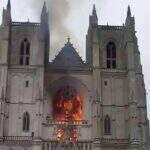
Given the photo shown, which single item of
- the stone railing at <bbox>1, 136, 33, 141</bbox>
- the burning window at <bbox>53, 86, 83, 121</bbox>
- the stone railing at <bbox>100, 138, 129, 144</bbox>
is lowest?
the stone railing at <bbox>100, 138, 129, 144</bbox>

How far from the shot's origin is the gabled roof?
68.6 metres

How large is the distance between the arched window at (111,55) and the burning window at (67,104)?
18.4 ft

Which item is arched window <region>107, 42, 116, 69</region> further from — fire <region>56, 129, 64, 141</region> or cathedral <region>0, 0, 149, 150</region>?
fire <region>56, 129, 64, 141</region>

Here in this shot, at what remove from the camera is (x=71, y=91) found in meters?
68.1

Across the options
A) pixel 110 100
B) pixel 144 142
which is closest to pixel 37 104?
pixel 110 100

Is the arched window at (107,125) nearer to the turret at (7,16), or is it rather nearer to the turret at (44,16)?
the turret at (44,16)

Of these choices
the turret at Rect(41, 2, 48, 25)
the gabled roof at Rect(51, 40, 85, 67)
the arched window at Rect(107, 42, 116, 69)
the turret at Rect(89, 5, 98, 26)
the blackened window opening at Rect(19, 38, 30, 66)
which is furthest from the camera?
the turret at Rect(41, 2, 48, 25)

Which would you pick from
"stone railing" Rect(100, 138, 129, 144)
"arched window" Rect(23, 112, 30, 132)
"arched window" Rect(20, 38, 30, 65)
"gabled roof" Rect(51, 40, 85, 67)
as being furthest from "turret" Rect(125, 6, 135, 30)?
"arched window" Rect(23, 112, 30, 132)

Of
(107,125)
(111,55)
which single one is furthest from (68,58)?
(107,125)

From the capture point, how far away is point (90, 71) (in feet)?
220

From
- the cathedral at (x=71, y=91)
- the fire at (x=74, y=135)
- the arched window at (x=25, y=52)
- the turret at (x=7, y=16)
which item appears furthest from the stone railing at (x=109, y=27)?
the fire at (x=74, y=135)

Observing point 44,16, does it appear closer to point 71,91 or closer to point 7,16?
point 7,16

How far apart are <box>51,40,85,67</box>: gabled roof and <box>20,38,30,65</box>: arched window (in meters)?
3.31

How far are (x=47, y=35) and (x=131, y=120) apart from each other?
16.7 m
